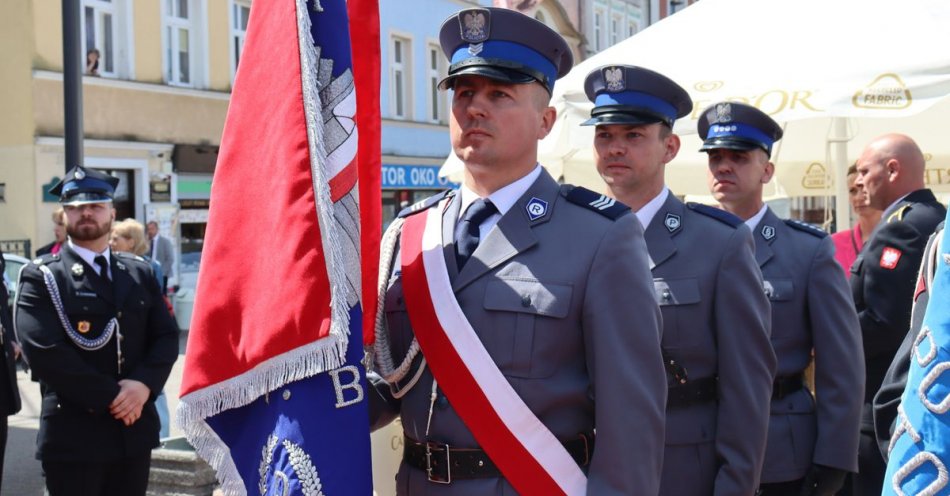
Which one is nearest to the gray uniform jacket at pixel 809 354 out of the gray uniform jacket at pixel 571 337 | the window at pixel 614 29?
the gray uniform jacket at pixel 571 337

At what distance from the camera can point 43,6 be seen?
17156mm

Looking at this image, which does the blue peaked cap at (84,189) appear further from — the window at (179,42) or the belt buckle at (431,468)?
the window at (179,42)

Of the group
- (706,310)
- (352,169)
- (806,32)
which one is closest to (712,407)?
(706,310)

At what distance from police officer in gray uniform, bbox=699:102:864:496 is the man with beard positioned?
2771 millimetres

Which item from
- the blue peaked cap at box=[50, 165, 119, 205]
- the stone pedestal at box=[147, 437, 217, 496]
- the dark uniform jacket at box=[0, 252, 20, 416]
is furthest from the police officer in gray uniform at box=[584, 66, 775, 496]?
the dark uniform jacket at box=[0, 252, 20, 416]

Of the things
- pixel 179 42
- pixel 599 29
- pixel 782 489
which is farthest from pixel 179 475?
pixel 599 29

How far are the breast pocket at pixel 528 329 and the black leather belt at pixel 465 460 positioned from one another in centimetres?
20

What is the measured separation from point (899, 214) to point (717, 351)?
1777mm

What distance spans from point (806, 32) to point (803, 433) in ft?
9.11

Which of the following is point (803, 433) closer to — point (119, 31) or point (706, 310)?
point (706, 310)

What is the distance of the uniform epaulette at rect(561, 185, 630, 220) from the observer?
2568 mm

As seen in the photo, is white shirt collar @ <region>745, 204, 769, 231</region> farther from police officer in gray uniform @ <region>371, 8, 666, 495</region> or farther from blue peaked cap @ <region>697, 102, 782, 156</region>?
police officer in gray uniform @ <region>371, 8, 666, 495</region>

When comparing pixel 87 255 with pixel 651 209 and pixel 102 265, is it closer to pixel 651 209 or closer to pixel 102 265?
pixel 102 265

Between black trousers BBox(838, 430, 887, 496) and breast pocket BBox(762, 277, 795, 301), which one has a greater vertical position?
breast pocket BBox(762, 277, 795, 301)
